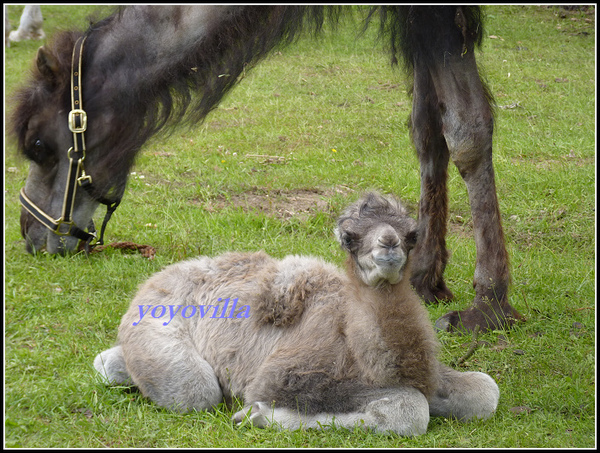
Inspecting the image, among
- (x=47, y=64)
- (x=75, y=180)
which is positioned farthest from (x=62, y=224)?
(x=47, y=64)

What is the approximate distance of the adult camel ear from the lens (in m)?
4.88

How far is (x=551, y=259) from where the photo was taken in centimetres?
634

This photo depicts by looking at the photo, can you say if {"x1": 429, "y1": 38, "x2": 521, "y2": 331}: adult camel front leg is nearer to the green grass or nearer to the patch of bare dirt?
the green grass

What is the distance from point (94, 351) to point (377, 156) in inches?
202

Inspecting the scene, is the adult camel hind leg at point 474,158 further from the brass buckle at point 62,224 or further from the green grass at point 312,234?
the brass buckle at point 62,224

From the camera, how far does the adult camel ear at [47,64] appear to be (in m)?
4.88

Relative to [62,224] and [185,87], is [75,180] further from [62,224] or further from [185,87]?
[185,87]

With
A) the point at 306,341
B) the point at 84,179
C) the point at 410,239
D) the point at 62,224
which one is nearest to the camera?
the point at 410,239

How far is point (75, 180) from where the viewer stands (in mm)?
5262

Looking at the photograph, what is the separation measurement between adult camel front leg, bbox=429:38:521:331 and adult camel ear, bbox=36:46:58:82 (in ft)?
8.55

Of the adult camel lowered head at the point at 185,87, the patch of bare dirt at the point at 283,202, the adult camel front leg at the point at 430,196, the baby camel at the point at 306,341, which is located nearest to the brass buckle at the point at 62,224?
the adult camel lowered head at the point at 185,87

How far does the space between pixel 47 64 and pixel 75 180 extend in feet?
2.82

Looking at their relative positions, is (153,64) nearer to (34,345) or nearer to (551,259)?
(34,345)

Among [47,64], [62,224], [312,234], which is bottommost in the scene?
[312,234]
